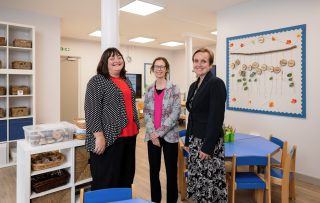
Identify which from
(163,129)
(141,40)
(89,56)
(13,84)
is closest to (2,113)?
(13,84)

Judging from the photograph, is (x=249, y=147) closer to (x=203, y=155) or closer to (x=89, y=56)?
(x=203, y=155)

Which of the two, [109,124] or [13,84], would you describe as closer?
[109,124]

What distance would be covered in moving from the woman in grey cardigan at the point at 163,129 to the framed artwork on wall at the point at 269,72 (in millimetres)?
1853

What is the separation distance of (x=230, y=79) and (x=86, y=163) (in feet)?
8.90

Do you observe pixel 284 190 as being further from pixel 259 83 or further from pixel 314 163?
pixel 259 83

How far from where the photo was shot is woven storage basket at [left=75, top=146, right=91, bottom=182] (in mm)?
2162

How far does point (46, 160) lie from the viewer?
2055mm

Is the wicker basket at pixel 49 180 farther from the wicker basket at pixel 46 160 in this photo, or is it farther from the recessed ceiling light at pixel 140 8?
the recessed ceiling light at pixel 140 8

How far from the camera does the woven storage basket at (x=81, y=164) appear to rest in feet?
7.09

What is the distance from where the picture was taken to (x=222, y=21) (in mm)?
4129

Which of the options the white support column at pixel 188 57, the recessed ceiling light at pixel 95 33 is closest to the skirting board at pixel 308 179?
the white support column at pixel 188 57

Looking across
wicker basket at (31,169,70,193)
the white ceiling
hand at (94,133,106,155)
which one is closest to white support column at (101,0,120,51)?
hand at (94,133,106,155)

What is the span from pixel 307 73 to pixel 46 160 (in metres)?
3.22

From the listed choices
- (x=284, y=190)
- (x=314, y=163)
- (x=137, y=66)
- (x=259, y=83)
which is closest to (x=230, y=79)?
(x=259, y=83)
